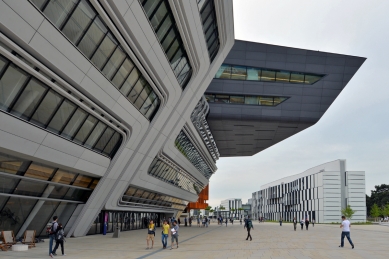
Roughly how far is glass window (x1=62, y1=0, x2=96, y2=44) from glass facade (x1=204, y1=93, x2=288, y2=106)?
32474 mm

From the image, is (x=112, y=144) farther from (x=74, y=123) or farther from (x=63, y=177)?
(x=74, y=123)

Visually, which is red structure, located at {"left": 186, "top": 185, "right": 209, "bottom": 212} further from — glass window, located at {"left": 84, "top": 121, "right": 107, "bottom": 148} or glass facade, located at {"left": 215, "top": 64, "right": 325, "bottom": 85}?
glass window, located at {"left": 84, "top": 121, "right": 107, "bottom": 148}

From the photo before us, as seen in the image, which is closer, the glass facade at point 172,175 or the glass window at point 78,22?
the glass window at point 78,22

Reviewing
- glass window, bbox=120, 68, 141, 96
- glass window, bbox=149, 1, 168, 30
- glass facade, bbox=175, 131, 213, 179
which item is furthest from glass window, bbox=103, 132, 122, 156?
glass facade, bbox=175, 131, 213, 179

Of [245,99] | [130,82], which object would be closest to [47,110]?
[130,82]

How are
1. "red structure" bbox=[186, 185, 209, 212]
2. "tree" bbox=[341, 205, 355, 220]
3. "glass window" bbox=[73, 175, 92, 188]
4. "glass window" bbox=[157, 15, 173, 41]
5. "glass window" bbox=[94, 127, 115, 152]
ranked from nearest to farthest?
"glass window" bbox=[157, 15, 173, 41] → "glass window" bbox=[94, 127, 115, 152] → "glass window" bbox=[73, 175, 92, 188] → "red structure" bbox=[186, 185, 209, 212] → "tree" bbox=[341, 205, 355, 220]

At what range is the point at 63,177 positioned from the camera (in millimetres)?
21844

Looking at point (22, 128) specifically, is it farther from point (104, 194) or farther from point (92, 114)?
point (104, 194)

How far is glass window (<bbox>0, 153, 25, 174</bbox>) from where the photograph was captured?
54.8ft

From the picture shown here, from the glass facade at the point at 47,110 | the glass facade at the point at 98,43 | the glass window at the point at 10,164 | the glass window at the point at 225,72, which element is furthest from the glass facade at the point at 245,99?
the glass window at the point at 10,164

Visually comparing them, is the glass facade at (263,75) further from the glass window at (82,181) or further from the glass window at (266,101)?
the glass window at (82,181)

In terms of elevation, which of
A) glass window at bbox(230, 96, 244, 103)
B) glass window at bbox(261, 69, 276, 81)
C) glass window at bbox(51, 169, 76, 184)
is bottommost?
glass window at bbox(51, 169, 76, 184)

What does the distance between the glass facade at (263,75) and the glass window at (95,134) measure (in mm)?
27253

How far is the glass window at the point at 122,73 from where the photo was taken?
20.9 meters
